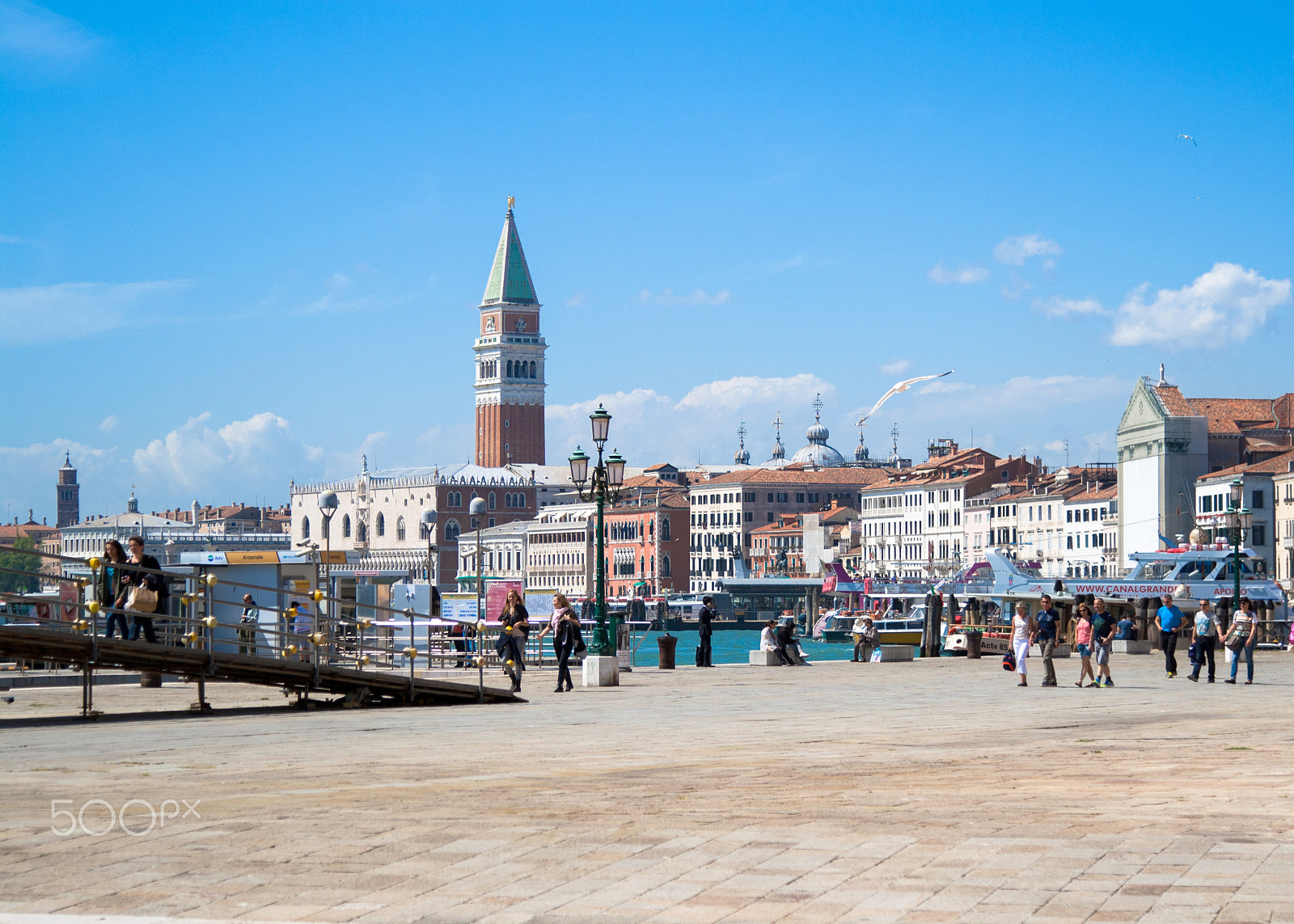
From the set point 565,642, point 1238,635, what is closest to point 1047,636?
point 1238,635

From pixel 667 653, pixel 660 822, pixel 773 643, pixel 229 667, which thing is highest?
pixel 229 667

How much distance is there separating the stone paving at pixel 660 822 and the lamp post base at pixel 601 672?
823 cm

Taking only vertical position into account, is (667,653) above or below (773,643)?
below

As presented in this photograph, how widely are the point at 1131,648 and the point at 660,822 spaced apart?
32239mm

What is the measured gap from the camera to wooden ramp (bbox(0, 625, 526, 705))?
16.8 m

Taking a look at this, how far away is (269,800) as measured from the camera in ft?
31.8

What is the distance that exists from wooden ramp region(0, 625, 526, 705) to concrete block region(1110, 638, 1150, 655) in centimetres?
2144

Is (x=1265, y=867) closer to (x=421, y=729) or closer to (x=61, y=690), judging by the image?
(x=421, y=729)

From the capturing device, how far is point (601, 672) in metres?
25.0

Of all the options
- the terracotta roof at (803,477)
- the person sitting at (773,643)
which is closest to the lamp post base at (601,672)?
the person sitting at (773,643)

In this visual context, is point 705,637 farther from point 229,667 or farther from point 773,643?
point 229,667

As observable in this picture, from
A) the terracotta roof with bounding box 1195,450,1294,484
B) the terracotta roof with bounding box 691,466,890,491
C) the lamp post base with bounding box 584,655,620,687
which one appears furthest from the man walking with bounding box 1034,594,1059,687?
the terracotta roof with bounding box 691,466,890,491

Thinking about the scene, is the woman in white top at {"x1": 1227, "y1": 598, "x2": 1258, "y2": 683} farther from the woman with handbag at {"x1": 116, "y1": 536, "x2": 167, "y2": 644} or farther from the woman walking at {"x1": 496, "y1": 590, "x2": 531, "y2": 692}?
the woman with handbag at {"x1": 116, "y1": 536, "x2": 167, "y2": 644}

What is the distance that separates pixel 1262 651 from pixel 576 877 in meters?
38.3
